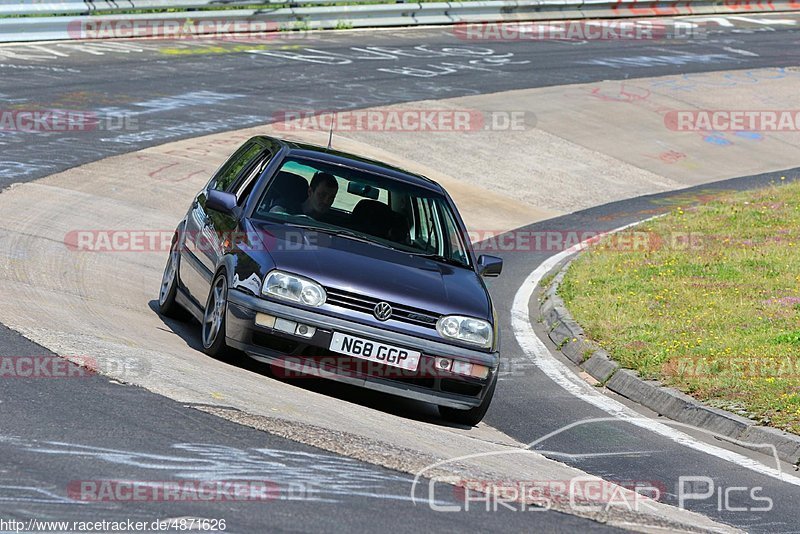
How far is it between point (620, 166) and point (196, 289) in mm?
14026

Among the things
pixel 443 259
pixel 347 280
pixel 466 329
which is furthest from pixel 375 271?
pixel 443 259

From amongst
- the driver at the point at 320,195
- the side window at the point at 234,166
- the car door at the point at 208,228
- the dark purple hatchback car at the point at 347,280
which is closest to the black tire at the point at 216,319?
the dark purple hatchback car at the point at 347,280

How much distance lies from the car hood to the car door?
502mm

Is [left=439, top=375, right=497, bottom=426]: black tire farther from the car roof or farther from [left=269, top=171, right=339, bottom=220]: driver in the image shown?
the car roof

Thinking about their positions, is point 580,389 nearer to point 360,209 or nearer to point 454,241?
point 454,241

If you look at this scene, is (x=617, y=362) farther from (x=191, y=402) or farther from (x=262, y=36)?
(x=262, y=36)

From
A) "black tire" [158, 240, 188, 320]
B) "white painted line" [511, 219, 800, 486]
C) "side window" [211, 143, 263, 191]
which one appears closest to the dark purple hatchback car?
"black tire" [158, 240, 188, 320]

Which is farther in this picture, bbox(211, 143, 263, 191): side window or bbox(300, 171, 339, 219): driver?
bbox(211, 143, 263, 191): side window

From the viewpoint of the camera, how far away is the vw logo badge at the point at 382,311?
817cm

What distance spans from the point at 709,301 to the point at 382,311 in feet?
19.1

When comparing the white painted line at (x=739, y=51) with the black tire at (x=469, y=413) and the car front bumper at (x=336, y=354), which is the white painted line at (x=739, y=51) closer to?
the black tire at (x=469, y=413)

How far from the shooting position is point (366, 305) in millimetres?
8195

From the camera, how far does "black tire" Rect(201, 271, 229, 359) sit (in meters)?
8.59

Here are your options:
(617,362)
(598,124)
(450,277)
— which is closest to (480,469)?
(450,277)
